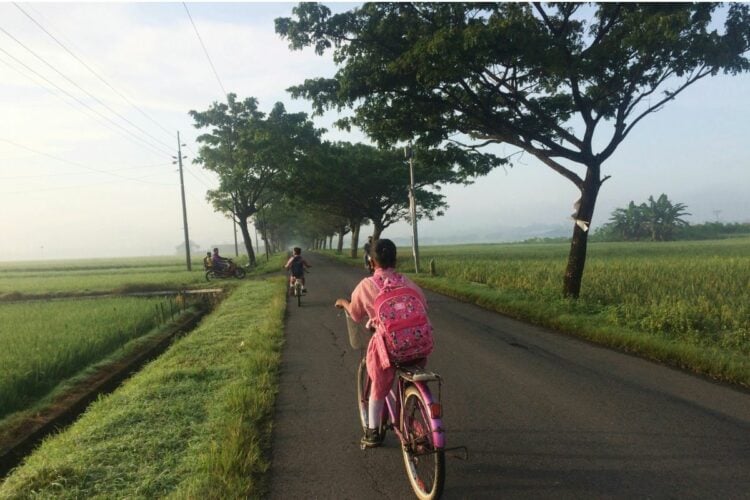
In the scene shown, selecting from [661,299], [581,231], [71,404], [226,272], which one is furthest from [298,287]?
[226,272]

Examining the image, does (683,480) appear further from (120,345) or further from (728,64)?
→ (120,345)

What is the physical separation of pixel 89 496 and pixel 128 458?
61 cm

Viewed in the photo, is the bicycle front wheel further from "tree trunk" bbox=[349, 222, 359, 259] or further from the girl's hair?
"tree trunk" bbox=[349, 222, 359, 259]

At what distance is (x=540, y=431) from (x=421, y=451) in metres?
1.78

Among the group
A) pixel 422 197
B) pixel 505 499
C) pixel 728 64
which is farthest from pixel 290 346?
pixel 422 197

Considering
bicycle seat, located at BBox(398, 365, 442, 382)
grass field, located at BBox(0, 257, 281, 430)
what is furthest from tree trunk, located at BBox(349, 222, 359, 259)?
bicycle seat, located at BBox(398, 365, 442, 382)

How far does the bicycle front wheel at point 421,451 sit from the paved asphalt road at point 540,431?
8.1 inches

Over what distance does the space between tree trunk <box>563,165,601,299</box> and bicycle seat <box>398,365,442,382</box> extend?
9294 mm

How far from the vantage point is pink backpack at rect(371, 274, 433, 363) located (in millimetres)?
3166

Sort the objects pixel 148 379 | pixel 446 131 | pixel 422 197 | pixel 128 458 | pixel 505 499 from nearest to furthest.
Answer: pixel 505 499 < pixel 128 458 < pixel 148 379 < pixel 446 131 < pixel 422 197

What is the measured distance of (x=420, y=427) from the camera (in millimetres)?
3162

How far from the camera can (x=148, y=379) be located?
6.52m

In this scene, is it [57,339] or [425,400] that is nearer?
[425,400]

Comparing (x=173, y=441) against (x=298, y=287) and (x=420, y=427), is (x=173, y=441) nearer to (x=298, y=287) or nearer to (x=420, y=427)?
(x=420, y=427)
